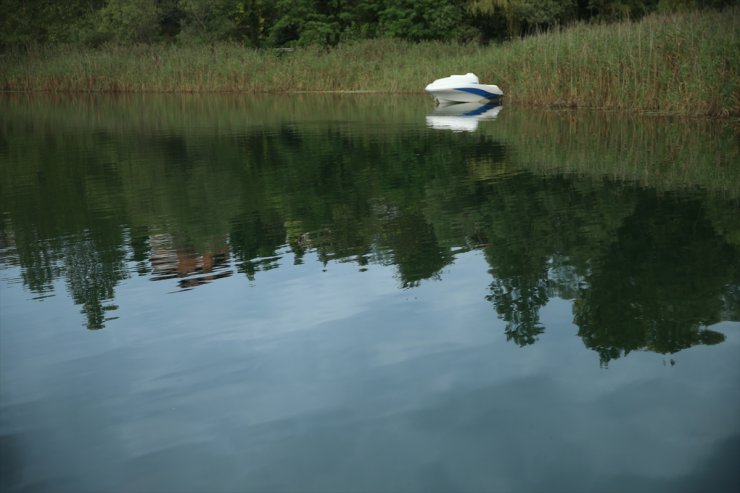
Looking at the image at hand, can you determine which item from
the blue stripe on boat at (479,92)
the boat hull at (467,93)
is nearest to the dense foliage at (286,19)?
the boat hull at (467,93)

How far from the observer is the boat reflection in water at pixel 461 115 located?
2438 cm

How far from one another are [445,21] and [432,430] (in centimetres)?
4657

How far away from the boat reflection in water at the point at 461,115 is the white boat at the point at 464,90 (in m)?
0.32

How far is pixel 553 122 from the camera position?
2331 centimetres

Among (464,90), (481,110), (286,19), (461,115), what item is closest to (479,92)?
(464,90)

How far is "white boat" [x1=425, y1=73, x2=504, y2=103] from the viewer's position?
1232 inches

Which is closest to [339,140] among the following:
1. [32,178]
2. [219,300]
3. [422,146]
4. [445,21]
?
[422,146]

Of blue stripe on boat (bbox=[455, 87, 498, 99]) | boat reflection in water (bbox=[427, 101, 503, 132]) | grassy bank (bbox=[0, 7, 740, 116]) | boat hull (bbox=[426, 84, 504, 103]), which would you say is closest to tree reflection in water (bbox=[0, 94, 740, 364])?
grassy bank (bbox=[0, 7, 740, 116])

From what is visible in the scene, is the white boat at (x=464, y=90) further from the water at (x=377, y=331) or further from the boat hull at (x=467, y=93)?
the water at (x=377, y=331)

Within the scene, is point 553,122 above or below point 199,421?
below

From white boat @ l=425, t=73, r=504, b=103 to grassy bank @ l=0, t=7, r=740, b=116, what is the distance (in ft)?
1.91

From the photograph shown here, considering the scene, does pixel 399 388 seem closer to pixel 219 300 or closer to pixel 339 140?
pixel 219 300

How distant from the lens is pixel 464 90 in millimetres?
31844

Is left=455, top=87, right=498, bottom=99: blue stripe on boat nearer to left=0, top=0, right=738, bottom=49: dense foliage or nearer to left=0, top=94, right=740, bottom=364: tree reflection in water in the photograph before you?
left=0, top=94, right=740, bottom=364: tree reflection in water
